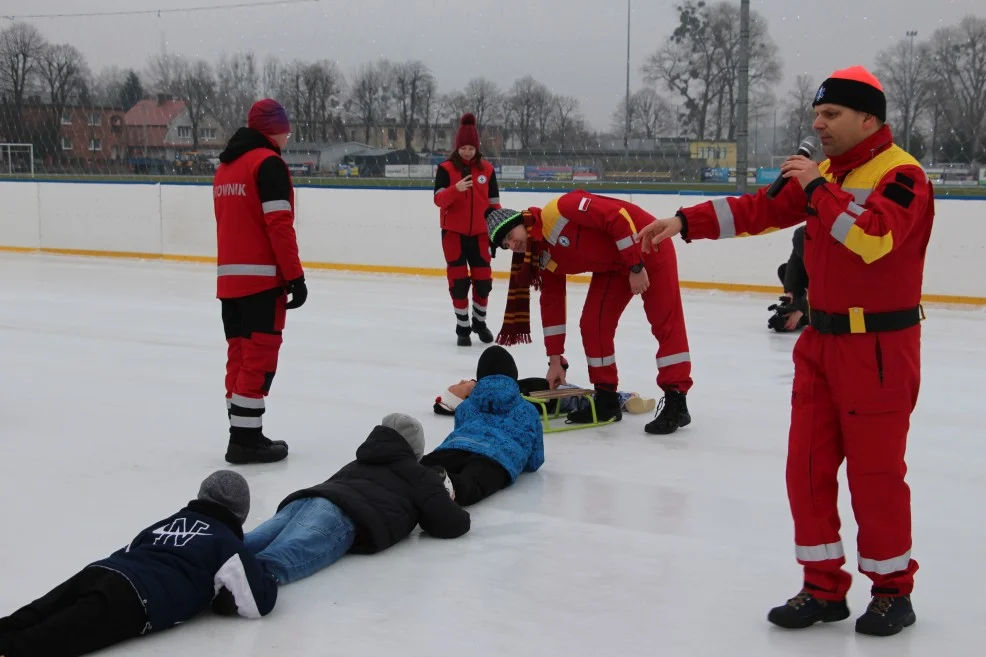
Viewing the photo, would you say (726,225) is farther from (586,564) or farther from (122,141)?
(122,141)

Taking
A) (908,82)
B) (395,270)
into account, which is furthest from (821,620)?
(395,270)

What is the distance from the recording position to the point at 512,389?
453 centimetres

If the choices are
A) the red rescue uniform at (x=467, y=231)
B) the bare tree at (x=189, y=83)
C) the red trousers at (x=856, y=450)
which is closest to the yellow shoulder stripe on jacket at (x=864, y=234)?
the red trousers at (x=856, y=450)

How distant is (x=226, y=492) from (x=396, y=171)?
34.3ft

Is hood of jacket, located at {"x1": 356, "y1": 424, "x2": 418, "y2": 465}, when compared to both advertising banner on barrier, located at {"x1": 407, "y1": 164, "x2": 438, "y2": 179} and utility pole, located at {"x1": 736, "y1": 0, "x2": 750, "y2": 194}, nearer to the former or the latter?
utility pole, located at {"x1": 736, "y1": 0, "x2": 750, "y2": 194}

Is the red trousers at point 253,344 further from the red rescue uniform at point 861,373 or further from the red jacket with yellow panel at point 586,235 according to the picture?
the red rescue uniform at point 861,373

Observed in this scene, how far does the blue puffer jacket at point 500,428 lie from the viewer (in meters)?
4.33

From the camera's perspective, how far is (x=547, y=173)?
12938mm

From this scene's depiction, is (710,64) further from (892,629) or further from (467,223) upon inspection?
(892,629)

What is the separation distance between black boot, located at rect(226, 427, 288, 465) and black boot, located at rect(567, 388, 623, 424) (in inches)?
57.7

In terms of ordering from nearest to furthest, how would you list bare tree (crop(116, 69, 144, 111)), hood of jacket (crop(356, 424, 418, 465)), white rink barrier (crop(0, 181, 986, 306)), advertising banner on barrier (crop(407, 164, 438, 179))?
hood of jacket (crop(356, 424, 418, 465)) → white rink barrier (crop(0, 181, 986, 306)) → advertising banner on barrier (crop(407, 164, 438, 179)) → bare tree (crop(116, 69, 144, 111))

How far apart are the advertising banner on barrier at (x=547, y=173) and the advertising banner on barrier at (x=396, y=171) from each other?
1.43m

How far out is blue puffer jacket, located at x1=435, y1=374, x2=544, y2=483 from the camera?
171 inches

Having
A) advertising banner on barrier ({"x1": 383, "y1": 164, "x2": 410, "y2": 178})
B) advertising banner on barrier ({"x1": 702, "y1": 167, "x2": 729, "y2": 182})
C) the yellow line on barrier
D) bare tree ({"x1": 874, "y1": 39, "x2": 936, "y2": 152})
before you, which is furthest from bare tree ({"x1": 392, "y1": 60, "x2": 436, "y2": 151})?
bare tree ({"x1": 874, "y1": 39, "x2": 936, "y2": 152})
